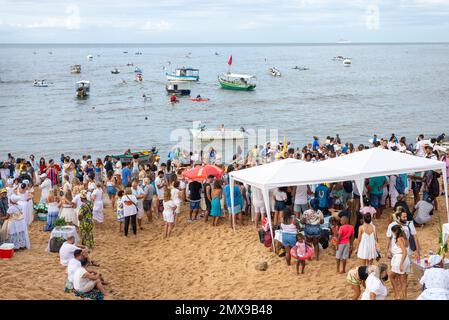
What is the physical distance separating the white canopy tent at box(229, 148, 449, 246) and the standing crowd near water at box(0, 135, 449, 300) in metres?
0.55

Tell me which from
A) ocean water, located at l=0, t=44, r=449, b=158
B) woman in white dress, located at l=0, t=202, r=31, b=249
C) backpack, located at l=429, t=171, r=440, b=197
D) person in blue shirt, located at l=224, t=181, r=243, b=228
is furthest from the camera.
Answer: ocean water, located at l=0, t=44, r=449, b=158

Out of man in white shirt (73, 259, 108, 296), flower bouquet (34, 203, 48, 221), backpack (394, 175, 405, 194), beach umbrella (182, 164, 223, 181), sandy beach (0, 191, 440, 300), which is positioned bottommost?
sandy beach (0, 191, 440, 300)

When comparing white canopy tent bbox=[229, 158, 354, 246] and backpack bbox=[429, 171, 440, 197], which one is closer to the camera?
white canopy tent bbox=[229, 158, 354, 246]

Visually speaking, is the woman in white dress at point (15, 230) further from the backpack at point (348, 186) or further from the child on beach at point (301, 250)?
the backpack at point (348, 186)

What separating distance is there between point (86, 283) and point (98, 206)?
4390mm

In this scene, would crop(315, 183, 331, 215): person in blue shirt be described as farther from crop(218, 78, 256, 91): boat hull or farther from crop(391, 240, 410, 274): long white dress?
crop(218, 78, 256, 91): boat hull

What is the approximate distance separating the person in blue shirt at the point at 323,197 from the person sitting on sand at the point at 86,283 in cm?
535

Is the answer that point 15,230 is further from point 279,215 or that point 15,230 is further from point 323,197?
point 323,197

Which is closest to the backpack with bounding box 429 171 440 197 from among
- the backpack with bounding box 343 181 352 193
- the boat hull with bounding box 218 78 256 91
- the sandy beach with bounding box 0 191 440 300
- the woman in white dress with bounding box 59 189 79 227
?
the sandy beach with bounding box 0 191 440 300

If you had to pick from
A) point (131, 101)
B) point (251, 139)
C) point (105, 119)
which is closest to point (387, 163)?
point (251, 139)

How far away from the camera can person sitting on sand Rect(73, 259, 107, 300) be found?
779 cm

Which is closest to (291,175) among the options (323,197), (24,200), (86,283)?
(323,197)

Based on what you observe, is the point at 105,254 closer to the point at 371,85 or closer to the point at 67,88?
the point at 67,88

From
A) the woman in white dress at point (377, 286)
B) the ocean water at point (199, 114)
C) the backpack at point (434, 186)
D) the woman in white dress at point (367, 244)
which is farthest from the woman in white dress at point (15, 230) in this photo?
the ocean water at point (199, 114)
